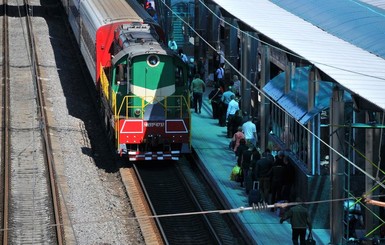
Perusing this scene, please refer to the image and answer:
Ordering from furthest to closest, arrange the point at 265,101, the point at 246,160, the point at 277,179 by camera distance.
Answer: the point at 265,101 → the point at 246,160 → the point at 277,179

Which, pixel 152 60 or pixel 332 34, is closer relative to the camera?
pixel 332 34

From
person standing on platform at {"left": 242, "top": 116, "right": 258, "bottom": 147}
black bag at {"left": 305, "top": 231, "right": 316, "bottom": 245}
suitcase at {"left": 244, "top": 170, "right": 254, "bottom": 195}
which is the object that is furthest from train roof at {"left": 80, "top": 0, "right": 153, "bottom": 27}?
black bag at {"left": 305, "top": 231, "right": 316, "bottom": 245}

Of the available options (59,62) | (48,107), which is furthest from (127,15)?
(59,62)

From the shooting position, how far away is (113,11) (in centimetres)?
3319

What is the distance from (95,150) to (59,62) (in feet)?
40.2

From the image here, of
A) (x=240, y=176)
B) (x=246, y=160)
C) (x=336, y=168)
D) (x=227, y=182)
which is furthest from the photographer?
(x=227, y=182)

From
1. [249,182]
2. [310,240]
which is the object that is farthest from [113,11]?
[310,240]

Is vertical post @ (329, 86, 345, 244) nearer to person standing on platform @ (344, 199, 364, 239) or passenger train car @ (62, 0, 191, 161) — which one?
person standing on platform @ (344, 199, 364, 239)

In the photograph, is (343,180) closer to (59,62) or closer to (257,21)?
(257,21)

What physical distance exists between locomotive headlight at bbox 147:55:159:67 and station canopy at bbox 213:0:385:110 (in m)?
2.27

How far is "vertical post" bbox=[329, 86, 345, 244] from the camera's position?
67.3 feet

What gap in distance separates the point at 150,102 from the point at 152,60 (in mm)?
1099

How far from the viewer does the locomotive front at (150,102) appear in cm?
2700

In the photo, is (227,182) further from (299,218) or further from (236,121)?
(299,218)
